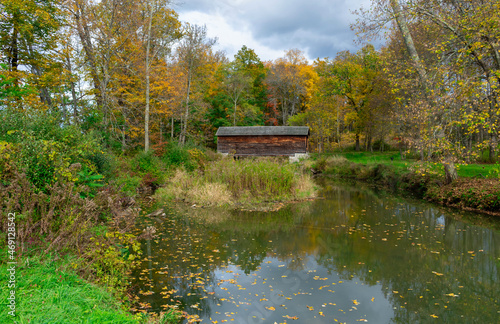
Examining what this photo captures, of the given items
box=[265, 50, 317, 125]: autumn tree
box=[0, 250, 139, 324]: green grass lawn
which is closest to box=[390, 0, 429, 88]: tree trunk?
box=[0, 250, 139, 324]: green grass lawn

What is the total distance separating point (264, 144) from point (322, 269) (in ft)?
82.5

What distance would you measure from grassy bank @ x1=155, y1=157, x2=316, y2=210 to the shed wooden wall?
1591 cm

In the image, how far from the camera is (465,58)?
10961mm

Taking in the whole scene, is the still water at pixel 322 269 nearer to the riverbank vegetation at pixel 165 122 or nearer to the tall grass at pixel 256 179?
the riverbank vegetation at pixel 165 122

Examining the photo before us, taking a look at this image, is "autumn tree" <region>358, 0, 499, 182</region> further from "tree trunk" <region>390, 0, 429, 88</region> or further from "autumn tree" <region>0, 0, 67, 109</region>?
"autumn tree" <region>0, 0, 67, 109</region>

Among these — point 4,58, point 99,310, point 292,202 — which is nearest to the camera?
point 99,310

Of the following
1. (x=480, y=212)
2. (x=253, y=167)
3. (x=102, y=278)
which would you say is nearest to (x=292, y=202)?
(x=253, y=167)

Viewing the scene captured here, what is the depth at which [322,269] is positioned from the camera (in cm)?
624

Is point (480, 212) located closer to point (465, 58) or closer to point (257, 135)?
point (465, 58)

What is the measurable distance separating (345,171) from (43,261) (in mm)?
24838


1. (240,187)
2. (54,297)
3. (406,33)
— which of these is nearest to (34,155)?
(54,297)

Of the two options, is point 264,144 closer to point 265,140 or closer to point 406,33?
point 265,140

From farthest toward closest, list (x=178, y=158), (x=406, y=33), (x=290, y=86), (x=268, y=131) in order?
(x=290, y=86) < (x=268, y=131) < (x=178, y=158) < (x=406, y=33)

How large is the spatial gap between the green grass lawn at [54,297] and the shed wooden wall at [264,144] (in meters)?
26.6
